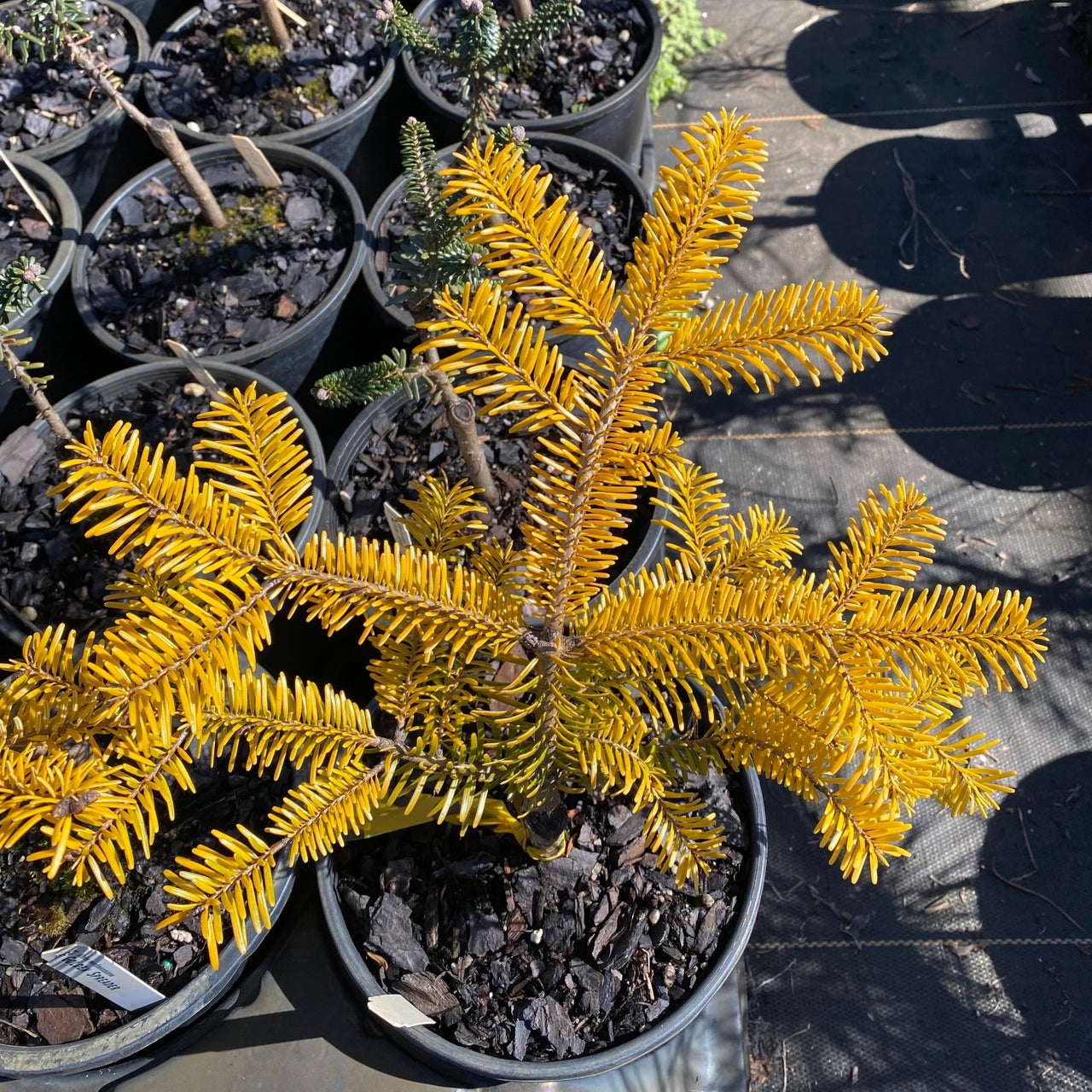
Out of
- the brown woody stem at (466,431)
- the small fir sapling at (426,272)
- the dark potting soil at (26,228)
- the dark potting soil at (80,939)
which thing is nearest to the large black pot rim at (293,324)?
the dark potting soil at (26,228)

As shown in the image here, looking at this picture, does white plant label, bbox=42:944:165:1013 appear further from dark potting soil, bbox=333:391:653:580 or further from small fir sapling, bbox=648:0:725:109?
small fir sapling, bbox=648:0:725:109

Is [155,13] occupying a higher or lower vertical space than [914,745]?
higher

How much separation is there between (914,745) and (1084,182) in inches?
125

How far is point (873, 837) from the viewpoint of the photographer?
0.95 metres

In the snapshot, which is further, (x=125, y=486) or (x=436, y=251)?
(x=436, y=251)

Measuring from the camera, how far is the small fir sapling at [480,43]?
162 cm

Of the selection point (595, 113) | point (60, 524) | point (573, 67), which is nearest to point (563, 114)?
point (595, 113)

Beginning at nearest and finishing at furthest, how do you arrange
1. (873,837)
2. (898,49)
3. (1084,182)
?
(873,837), (1084,182), (898,49)

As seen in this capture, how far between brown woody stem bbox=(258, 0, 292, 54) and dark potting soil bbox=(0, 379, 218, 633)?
1.24 m

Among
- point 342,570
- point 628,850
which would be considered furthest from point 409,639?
point 628,850

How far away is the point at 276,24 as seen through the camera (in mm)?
2617

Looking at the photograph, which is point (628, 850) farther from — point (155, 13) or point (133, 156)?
point (155, 13)

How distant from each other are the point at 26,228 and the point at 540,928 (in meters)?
2.42

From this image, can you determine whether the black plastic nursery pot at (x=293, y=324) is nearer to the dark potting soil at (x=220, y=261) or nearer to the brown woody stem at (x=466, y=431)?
the dark potting soil at (x=220, y=261)
